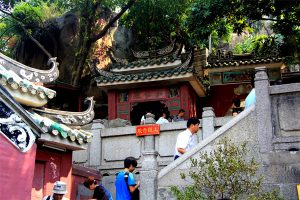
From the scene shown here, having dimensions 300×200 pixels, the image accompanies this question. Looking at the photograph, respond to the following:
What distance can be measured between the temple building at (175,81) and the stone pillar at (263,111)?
26.8 feet

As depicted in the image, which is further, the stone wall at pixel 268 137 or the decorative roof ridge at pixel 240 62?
the decorative roof ridge at pixel 240 62

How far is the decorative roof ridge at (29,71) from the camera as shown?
24.4 ft

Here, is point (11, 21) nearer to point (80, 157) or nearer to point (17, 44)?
point (17, 44)

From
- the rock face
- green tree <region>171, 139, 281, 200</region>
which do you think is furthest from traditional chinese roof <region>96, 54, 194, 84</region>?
green tree <region>171, 139, 281, 200</region>

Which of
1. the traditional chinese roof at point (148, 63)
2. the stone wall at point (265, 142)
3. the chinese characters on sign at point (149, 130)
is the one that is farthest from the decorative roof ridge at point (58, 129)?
the traditional chinese roof at point (148, 63)

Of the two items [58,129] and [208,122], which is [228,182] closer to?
[58,129]

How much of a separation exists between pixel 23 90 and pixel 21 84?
0.39 ft

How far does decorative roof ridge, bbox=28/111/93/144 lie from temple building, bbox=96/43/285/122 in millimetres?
7484

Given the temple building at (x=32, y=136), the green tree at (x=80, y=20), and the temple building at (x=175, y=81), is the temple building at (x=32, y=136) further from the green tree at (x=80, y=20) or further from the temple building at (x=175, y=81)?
the green tree at (x=80, y=20)

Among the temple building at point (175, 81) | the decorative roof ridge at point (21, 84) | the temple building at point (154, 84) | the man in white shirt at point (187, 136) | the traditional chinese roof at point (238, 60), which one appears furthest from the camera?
the traditional chinese roof at point (238, 60)

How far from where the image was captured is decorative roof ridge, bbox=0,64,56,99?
21.1 ft

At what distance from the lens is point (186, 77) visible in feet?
48.6

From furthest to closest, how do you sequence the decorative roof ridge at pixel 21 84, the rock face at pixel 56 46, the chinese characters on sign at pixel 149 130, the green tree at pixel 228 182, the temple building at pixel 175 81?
the rock face at pixel 56 46 < the temple building at pixel 175 81 < the chinese characters on sign at pixel 149 130 < the decorative roof ridge at pixel 21 84 < the green tree at pixel 228 182

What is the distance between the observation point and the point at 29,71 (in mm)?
7809
